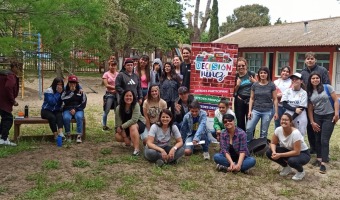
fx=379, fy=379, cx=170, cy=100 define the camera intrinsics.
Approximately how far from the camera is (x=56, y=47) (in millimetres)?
6516

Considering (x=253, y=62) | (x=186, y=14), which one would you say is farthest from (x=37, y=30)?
(x=186, y=14)

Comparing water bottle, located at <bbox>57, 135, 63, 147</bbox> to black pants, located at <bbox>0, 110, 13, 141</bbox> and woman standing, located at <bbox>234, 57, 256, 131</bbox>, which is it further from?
woman standing, located at <bbox>234, 57, 256, 131</bbox>

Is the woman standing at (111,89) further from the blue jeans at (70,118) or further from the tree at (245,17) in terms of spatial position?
the tree at (245,17)

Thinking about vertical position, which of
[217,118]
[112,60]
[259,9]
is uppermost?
[259,9]

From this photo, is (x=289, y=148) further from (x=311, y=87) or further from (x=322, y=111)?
(x=311, y=87)

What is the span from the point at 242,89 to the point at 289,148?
166 cm

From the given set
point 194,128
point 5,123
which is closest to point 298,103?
point 194,128

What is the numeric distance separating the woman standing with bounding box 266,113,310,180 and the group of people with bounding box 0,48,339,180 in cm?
1

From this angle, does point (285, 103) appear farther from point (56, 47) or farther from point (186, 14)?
point (186, 14)

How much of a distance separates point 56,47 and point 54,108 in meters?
1.10

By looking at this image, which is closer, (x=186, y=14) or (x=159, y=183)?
(x=159, y=183)

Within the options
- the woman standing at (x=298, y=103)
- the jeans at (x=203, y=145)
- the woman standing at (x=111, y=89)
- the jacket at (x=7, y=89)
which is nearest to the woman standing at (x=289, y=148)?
the woman standing at (x=298, y=103)

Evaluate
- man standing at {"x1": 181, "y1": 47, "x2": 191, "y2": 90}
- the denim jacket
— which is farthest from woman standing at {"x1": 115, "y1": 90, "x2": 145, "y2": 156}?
man standing at {"x1": 181, "y1": 47, "x2": 191, "y2": 90}

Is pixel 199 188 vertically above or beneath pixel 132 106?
beneath
